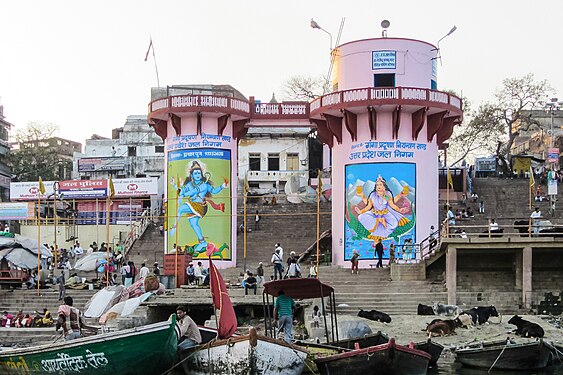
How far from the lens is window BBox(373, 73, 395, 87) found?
35.5 m

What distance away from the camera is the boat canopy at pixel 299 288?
1936 cm

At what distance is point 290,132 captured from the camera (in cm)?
5644

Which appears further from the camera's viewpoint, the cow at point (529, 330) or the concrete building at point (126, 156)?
the concrete building at point (126, 156)

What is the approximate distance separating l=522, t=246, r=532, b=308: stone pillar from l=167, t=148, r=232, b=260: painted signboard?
12.2 m

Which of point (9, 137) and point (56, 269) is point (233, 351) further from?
point (9, 137)

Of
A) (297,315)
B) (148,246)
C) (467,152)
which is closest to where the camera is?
(297,315)

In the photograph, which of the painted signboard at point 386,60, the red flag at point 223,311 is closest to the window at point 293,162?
the painted signboard at point 386,60

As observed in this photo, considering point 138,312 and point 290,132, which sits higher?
point 290,132

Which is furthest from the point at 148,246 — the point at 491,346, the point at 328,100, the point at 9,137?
the point at 9,137

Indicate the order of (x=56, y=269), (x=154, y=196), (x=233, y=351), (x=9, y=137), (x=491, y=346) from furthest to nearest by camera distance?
(x=9, y=137), (x=154, y=196), (x=56, y=269), (x=491, y=346), (x=233, y=351)

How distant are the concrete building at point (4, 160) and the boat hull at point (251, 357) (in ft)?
157

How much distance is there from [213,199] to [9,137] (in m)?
39.3

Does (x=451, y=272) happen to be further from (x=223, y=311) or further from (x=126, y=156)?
(x=126, y=156)

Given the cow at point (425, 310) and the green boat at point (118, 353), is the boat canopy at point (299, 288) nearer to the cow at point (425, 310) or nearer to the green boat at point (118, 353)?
the green boat at point (118, 353)
